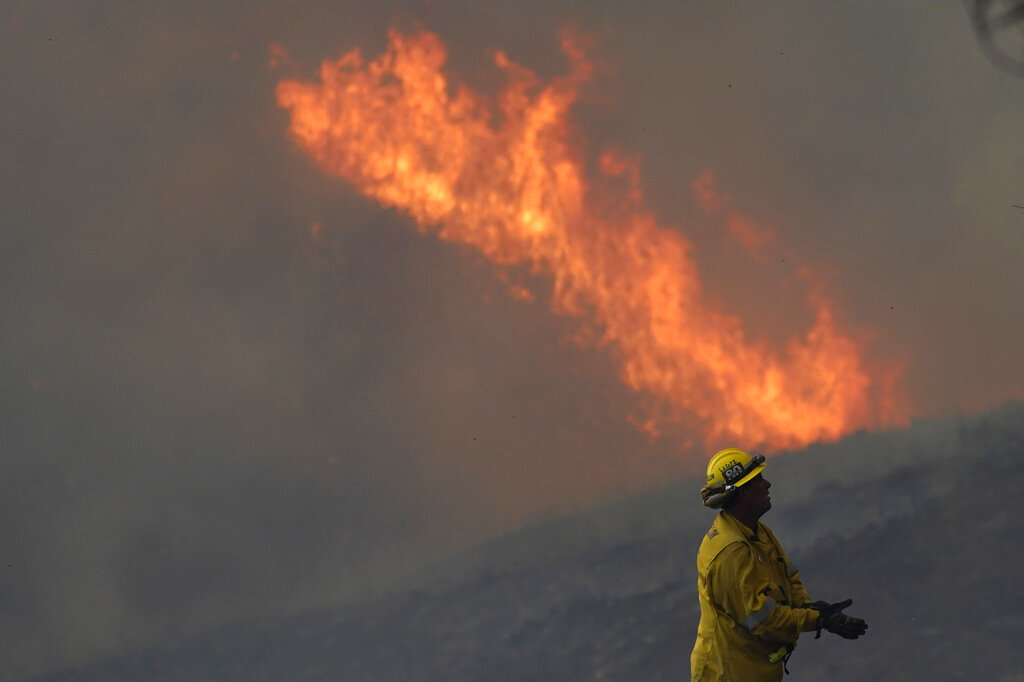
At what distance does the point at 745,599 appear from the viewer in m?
6.26

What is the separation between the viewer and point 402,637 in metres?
18.0

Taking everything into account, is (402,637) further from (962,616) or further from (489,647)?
(962,616)

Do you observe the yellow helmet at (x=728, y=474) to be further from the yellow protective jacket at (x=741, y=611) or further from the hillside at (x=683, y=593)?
the hillside at (x=683, y=593)

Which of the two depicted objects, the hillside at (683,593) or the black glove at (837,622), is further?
the hillside at (683,593)

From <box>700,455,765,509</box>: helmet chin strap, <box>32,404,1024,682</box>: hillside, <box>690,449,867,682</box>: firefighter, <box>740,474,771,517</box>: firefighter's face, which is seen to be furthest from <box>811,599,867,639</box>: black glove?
<box>32,404,1024,682</box>: hillside

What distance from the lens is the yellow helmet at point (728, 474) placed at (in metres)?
6.55

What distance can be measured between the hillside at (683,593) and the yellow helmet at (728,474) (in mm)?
6488

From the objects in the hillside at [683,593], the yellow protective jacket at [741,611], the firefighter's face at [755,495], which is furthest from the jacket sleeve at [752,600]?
the hillside at [683,593]

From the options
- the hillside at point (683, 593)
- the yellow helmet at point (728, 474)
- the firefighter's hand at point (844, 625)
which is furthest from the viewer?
the hillside at point (683, 593)

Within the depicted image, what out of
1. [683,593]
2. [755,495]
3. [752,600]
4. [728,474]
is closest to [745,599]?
[752,600]

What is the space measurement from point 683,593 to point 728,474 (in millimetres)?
10540

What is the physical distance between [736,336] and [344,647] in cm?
1009

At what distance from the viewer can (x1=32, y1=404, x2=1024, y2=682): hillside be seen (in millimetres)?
13422

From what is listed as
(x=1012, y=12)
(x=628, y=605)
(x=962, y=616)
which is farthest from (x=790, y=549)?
(x=1012, y=12)
